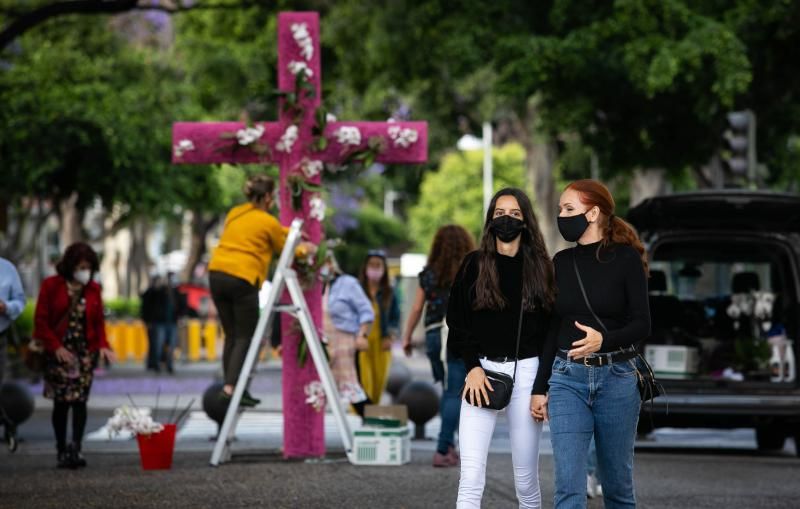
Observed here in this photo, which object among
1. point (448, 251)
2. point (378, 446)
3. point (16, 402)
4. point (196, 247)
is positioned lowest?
point (378, 446)

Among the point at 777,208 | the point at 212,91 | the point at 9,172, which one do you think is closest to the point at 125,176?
the point at 9,172

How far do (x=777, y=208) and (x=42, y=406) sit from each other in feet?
36.8

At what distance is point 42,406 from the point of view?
72.2 feet

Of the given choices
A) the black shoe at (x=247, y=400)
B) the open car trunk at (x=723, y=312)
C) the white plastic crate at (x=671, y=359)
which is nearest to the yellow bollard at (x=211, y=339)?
the open car trunk at (x=723, y=312)

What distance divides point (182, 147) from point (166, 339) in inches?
764

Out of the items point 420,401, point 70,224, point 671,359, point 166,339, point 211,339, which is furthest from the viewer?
point 211,339

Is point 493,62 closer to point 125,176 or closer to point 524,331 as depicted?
point 125,176

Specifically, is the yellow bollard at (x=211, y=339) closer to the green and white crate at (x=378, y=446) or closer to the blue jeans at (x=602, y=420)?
the green and white crate at (x=378, y=446)

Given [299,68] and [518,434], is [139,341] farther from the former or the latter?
[518,434]

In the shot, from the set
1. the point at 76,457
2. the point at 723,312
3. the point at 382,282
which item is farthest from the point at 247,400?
the point at 723,312

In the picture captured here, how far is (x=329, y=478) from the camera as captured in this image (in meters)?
11.5

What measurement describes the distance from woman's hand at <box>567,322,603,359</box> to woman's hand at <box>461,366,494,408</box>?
0.43 metres

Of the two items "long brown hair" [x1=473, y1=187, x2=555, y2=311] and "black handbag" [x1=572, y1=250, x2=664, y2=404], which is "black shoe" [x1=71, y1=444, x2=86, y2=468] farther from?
"black handbag" [x1=572, y1=250, x2=664, y2=404]

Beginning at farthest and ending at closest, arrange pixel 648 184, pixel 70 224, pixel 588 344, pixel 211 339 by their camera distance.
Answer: pixel 211 339
pixel 70 224
pixel 648 184
pixel 588 344
